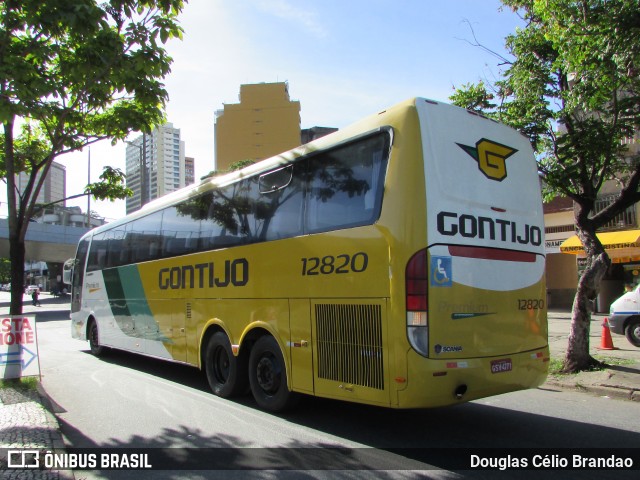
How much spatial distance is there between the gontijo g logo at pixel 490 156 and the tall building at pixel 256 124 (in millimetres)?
85237

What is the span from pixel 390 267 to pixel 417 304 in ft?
1.48

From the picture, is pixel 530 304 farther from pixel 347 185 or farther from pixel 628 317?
pixel 628 317

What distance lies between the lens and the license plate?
5.29 meters

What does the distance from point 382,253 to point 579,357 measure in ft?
19.2

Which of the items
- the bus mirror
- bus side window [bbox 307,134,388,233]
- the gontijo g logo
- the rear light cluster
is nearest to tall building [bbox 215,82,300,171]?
the bus mirror

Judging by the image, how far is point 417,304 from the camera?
485 centimetres

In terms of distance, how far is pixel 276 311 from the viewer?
21.3ft

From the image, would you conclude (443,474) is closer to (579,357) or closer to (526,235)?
(526,235)

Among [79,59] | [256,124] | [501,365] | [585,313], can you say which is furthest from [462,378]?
[256,124]

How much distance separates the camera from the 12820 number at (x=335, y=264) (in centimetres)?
530

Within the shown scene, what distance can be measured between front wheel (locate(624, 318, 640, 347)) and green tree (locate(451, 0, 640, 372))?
4.54 m

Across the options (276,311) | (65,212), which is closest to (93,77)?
(276,311)

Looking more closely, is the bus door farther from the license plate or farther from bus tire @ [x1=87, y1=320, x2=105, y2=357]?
bus tire @ [x1=87, y1=320, x2=105, y2=357]

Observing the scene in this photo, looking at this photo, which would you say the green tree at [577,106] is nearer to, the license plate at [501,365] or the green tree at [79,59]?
the license plate at [501,365]
